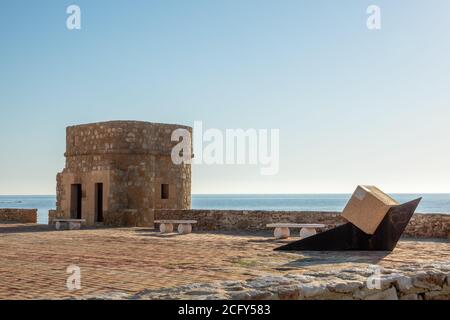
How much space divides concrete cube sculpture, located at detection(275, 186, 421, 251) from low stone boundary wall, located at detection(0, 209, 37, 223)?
16369mm

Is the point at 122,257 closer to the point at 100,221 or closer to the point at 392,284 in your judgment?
the point at 392,284

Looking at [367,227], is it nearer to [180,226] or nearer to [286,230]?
[286,230]

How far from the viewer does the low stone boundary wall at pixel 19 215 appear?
24019 mm

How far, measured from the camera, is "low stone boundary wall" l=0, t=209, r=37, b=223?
78.8 feet

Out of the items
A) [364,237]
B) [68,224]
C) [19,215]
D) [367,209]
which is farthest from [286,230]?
[19,215]

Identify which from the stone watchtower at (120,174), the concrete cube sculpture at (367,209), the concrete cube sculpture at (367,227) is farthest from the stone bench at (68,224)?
the concrete cube sculpture at (367,209)

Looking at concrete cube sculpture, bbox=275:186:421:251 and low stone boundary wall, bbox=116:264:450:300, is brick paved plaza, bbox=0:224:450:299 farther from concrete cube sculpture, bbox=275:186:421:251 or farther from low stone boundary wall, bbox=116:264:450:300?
low stone boundary wall, bbox=116:264:450:300

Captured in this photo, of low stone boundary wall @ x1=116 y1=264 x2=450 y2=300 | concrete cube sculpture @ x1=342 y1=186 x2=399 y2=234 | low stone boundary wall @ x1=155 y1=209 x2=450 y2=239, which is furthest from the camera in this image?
low stone boundary wall @ x1=155 y1=209 x2=450 y2=239

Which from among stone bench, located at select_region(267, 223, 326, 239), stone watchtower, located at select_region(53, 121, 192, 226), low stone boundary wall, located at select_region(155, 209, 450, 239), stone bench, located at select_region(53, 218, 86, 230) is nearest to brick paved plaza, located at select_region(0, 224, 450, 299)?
stone bench, located at select_region(267, 223, 326, 239)

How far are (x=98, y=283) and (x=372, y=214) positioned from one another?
5.46m

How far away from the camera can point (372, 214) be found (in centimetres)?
1016

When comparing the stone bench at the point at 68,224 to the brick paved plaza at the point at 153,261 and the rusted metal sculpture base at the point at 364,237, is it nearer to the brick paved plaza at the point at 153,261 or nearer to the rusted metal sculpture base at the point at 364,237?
the brick paved plaza at the point at 153,261

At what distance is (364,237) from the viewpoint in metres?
10.3
